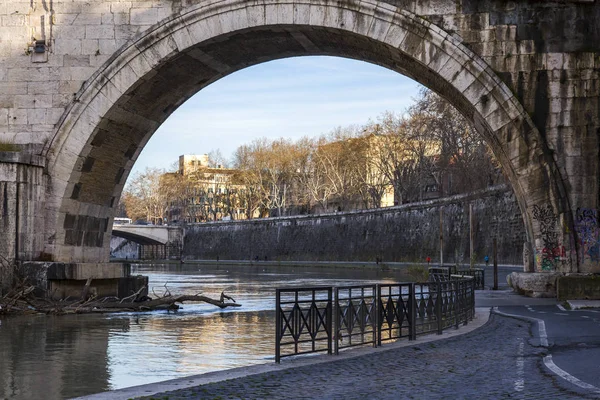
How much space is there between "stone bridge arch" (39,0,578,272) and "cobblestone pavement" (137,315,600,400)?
271 inches

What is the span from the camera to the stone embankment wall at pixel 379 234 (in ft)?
164

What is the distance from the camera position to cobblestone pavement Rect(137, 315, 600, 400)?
7352 millimetres

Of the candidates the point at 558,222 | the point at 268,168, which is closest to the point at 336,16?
the point at 558,222

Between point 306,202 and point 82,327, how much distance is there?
8083 cm

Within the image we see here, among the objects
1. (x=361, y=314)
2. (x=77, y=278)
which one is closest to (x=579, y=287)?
(x=361, y=314)

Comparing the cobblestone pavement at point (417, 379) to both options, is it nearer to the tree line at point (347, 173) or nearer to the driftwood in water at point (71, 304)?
the driftwood in water at point (71, 304)

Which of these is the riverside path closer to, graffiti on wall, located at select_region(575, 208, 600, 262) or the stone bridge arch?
graffiti on wall, located at select_region(575, 208, 600, 262)

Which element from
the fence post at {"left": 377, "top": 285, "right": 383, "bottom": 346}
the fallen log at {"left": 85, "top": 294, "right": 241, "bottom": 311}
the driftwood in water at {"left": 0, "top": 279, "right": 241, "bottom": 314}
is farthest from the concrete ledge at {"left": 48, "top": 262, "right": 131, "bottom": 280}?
the fence post at {"left": 377, "top": 285, "right": 383, "bottom": 346}

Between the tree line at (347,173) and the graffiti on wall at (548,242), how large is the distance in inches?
1137

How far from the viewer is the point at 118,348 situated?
1266cm

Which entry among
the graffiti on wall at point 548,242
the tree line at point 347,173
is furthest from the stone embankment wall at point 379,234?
the graffiti on wall at point 548,242

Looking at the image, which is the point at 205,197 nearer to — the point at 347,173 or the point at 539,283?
the point at 347,173

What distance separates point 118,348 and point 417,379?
5.80 metres

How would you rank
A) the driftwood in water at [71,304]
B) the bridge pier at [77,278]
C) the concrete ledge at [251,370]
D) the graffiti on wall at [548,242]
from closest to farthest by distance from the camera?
the concrete ledge at [251,370] < the graffiti on wall at [548,242] < the driftwood in water at [71,304] < the bridge pier at [77,278]
